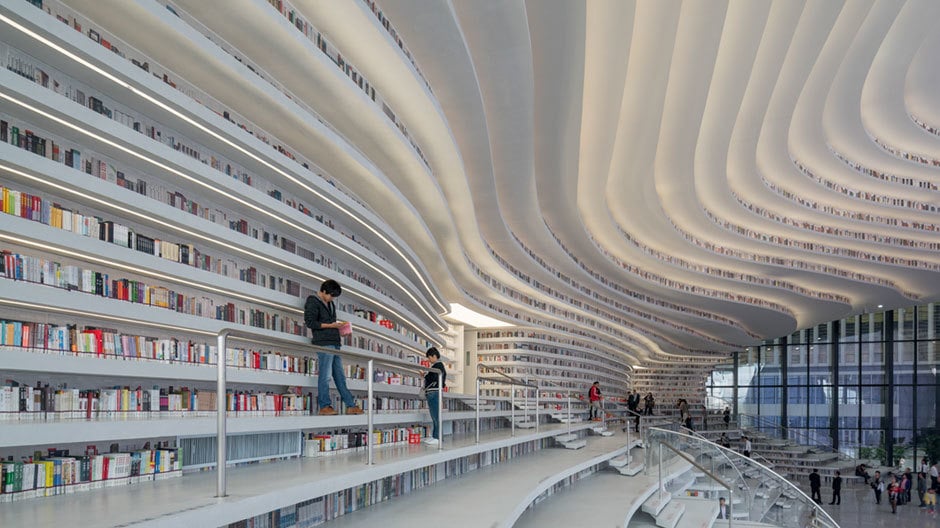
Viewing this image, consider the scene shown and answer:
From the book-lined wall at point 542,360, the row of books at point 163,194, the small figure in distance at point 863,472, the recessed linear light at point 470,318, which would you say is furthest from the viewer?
the small figure in distance at point 863,472

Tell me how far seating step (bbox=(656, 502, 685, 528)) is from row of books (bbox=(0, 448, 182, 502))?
243 inches

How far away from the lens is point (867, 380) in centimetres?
2512

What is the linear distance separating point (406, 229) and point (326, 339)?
4.05 metres

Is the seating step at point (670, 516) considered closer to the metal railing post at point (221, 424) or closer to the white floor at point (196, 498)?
the white floor at point (196, 498)

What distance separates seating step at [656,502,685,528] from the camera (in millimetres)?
8922

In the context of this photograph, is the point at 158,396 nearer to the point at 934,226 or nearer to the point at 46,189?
the point at 46,189

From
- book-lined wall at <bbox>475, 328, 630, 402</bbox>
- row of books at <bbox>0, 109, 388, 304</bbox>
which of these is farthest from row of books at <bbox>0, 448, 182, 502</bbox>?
book-lined wall at <bbox>475, 328, 630, 402</bbox>

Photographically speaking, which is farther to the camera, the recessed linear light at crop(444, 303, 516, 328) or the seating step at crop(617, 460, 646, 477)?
the recessed linear light at crop(444, 303, 516, 328)

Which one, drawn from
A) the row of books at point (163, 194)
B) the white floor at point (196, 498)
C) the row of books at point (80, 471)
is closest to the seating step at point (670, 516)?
the white floor at point (196, 498)

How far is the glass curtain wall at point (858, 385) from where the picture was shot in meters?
23.9

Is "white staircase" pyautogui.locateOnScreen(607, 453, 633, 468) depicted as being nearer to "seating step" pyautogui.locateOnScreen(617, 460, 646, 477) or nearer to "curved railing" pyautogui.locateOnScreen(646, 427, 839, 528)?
"seating step" pyautogui.locateOnScreen(617, 460, 646, 477)

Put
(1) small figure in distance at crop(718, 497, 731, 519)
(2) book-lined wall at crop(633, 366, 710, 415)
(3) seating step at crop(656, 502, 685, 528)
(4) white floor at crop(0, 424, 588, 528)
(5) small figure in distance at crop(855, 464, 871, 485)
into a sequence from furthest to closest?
(2) book-lined wall at crop(633, 366, 710, 415) → (5) small figure in distance at crop(855, 464, 871, 485) → (1) small figure in distance at crop(718, 497, 731, 519) → (3) seating step at crop(656, 502, 685, 528) → (4) white floor at crop(0, 424, 588, 528)

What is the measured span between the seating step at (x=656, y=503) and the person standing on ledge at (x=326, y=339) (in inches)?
198

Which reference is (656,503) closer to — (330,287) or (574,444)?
(574,444)
